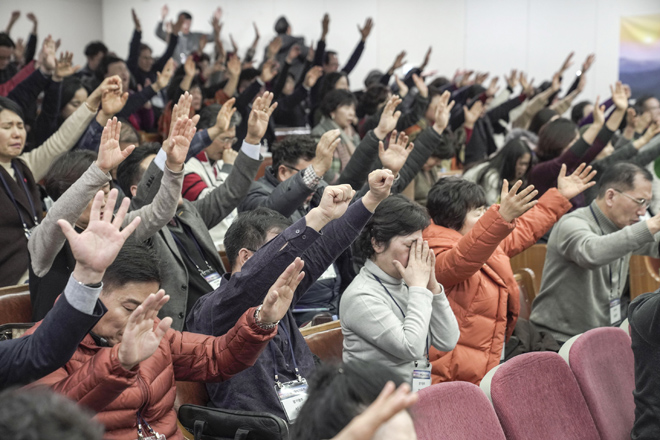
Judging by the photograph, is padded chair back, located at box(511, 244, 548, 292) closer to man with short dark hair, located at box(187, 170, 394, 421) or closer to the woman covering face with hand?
the woman covering face with hand

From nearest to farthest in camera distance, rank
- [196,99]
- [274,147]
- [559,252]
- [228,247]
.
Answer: [228,247] < [559,252] < [274,147] < [196,99]

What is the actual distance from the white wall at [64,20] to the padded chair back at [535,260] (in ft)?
24.4

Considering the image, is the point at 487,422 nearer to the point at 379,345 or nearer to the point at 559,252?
the point at 379,345

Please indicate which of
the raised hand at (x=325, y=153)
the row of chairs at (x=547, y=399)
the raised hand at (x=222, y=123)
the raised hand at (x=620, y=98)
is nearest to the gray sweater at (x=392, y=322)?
the row of chairs at (x=547, y=399)

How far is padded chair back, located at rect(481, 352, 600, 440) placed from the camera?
6.24 ft

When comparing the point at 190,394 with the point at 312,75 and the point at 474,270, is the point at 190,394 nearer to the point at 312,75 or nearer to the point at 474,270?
the point at 474,270

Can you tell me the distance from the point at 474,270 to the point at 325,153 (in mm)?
778

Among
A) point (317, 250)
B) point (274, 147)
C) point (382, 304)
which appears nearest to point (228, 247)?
point (317, 250)

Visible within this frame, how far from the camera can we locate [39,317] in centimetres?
220

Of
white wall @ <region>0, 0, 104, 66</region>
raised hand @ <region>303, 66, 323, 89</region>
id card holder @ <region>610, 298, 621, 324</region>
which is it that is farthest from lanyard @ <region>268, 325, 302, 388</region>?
white wall @ <region>0, 0, 104, 66</region>

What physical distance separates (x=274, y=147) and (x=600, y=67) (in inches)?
323

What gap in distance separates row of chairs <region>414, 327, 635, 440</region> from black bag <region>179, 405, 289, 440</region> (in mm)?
364

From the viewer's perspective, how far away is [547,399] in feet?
6.64

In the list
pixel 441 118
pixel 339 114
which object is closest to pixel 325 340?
pixel 441 118
